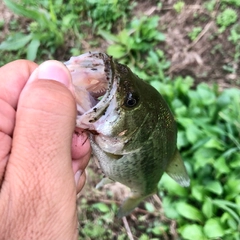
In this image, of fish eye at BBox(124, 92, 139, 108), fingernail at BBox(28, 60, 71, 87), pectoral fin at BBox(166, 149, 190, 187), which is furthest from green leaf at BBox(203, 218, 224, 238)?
fingernail at BBox(28, 60, 71, 87)

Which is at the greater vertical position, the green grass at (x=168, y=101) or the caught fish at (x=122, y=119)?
the caught fish at (x=122, y=119)

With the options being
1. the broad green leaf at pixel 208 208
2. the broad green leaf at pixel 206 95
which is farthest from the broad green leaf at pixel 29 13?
the broad green leaf at pixel 208 208

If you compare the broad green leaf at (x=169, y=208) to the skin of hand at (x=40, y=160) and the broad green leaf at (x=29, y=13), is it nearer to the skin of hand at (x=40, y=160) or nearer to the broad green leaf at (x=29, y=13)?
the skin of hand at (x=40, y=160)

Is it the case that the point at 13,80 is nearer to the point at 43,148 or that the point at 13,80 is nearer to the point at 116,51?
the point at 43,148

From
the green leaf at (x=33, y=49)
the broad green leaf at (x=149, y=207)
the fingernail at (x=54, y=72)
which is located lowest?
the broad green leaf at (x=149, y=207)

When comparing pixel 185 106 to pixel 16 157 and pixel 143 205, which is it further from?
pixel 16 157

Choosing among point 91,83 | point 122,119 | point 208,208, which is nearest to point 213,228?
point 208,208

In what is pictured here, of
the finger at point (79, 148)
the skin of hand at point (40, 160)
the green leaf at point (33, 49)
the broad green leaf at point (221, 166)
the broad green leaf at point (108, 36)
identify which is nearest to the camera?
the skin of hand at point (40, 160)

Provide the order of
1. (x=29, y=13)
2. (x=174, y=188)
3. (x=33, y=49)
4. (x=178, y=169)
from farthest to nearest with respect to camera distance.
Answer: (x=33, y=49) < (x=29, y=13) < (x=174, y=188) < (x=178, y=169)
